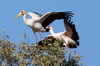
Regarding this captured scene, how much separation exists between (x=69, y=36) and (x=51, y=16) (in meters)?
1.11

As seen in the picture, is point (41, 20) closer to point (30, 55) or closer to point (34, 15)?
point (34, 15)

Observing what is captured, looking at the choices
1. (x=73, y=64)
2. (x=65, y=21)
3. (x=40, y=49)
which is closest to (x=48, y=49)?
(x=40, y=49)

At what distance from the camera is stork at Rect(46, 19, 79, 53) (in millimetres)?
→ 17578

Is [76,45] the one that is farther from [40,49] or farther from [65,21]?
[40,49]

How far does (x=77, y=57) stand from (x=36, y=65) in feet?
5.63

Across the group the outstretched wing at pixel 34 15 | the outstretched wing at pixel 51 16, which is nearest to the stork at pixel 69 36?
the outstretched wing at pixel 51 16

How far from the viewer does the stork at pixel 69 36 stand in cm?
1758

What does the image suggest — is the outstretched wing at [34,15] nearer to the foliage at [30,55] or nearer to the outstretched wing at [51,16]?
the outstretched wing at [51,16]

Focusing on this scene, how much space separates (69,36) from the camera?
1808 cm

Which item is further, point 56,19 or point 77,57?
point 56,19

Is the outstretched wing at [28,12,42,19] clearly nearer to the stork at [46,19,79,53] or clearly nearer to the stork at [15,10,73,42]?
the stork at [15,10,73,42]

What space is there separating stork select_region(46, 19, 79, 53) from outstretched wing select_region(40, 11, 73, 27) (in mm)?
251

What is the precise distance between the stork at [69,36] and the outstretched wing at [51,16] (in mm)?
251

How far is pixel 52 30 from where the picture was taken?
61.5 feet
